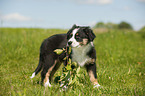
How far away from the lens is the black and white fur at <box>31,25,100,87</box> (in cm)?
342

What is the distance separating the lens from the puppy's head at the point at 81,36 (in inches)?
133

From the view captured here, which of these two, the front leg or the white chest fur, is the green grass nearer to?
the front leg

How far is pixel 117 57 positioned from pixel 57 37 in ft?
10.1

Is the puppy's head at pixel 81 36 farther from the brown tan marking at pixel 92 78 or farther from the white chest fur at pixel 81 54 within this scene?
the brown tan marking at pixel 92 78

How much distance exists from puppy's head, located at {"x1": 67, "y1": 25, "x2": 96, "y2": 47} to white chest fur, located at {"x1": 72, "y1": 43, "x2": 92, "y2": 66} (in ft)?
0.39

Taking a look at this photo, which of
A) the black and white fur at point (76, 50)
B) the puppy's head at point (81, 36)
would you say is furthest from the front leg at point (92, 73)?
the puppy's head at point (81, 36)

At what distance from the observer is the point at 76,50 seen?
11.8 feet

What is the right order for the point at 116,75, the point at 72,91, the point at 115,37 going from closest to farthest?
the point at 72,91 < the point at 116,75 < the point at 115,37

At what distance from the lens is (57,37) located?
4043mm

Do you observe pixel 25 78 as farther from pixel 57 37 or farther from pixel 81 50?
pixel 81 50

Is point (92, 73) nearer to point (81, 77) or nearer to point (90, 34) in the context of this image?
point (81, 77)

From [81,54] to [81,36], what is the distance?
1.35ft

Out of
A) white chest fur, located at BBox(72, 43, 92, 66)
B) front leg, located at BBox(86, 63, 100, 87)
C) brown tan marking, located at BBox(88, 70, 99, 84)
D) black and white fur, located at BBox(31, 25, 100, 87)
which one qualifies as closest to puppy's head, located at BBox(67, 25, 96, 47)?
black and white fur, located at BBox(31, 25, 100, 87)

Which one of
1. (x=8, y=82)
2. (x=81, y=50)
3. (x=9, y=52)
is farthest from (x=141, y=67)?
(x=9, y=52)
